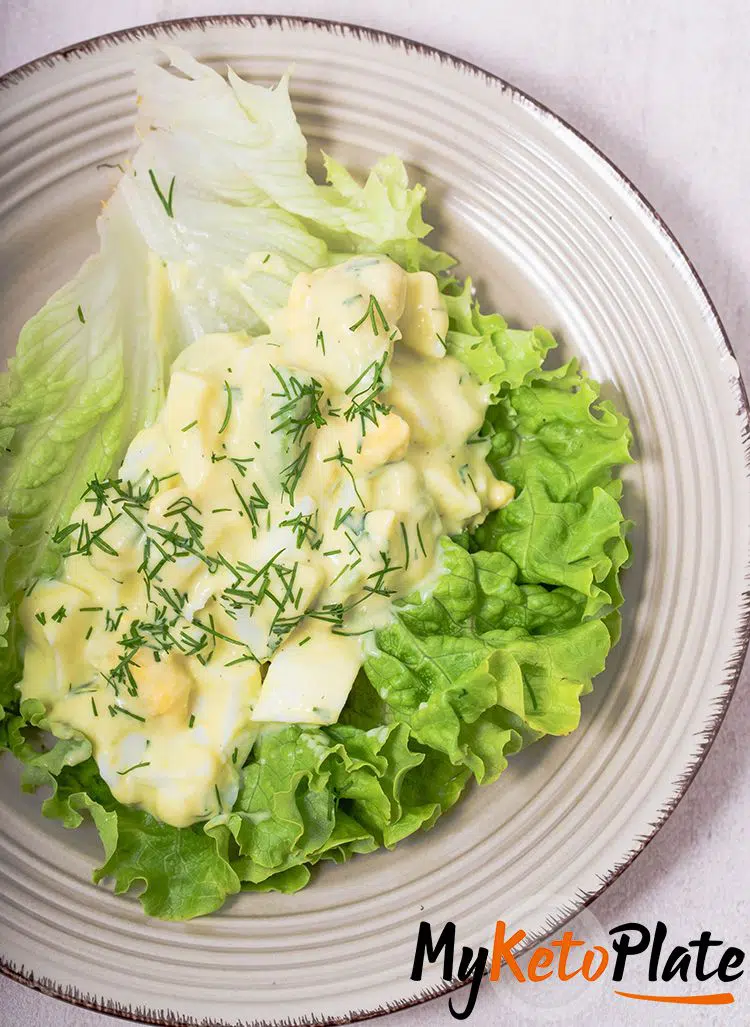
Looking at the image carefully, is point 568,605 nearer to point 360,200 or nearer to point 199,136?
point 360,200

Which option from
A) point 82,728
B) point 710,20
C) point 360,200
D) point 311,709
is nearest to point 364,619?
point 311,709

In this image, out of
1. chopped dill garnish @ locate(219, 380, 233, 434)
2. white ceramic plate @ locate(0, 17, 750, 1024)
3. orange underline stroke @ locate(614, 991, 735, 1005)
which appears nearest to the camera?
chopped dill garnish @ locate(219, 380, 233, 434)

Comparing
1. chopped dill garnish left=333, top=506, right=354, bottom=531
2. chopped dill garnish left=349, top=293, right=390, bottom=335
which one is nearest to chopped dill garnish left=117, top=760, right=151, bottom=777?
chopped dill garnish left=333, top=506, right=354, bottom=531

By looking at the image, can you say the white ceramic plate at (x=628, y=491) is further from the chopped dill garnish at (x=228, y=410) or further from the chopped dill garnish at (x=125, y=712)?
the chopped dill garnish at (x=228, y=410)

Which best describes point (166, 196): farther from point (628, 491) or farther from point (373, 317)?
point (628, 491)

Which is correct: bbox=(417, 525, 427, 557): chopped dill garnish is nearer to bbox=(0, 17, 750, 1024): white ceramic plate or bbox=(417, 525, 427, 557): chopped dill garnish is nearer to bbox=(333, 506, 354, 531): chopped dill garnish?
→ bbox=(333, 506, 354, 531): chopped dill garnish

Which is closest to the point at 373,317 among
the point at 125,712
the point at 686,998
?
the point at 125,712

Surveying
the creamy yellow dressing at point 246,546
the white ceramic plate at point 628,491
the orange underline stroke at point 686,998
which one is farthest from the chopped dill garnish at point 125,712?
the orange underline stroke at point 686,998
